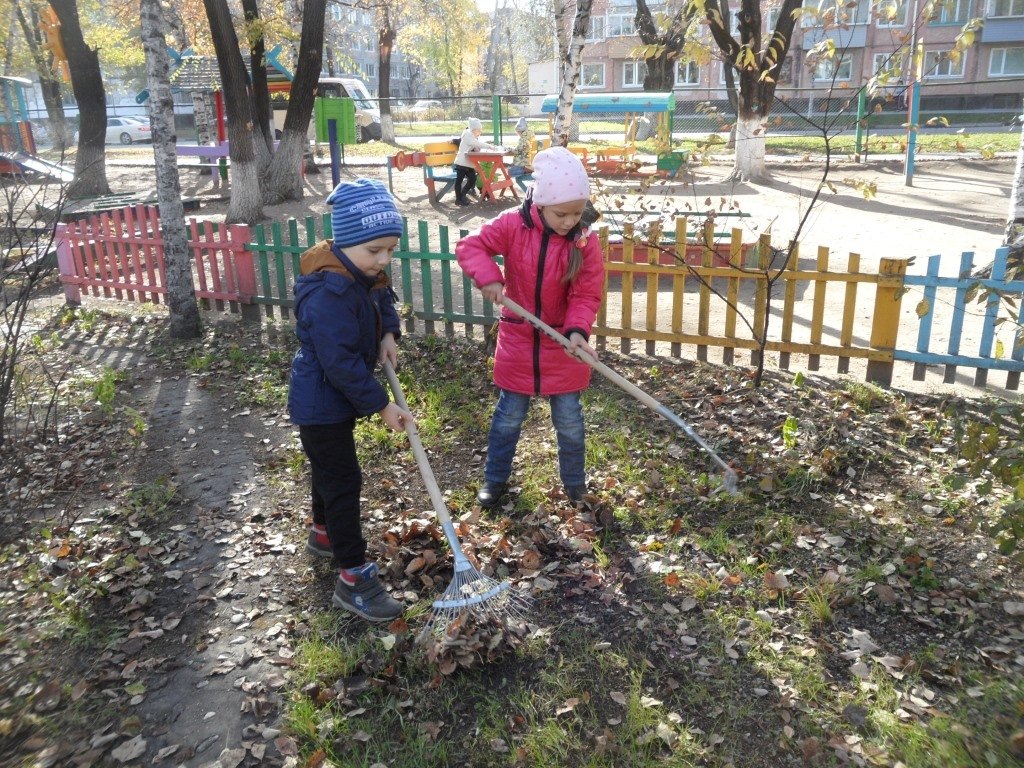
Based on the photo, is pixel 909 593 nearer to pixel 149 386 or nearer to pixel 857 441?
pixel 857 441

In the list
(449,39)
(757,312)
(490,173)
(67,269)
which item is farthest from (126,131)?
(757,312)

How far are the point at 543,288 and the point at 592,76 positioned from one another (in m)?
46.5

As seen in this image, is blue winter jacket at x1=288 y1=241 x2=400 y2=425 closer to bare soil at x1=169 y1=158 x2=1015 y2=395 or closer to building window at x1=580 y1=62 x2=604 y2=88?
bare soil at x1=169 y1=158 x2=1015 y2=395

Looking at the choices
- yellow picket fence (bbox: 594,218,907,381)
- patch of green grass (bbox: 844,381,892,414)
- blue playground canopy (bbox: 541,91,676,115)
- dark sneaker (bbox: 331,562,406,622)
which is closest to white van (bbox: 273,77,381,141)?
blue playground canopy (bbox: 541,91,676,115)

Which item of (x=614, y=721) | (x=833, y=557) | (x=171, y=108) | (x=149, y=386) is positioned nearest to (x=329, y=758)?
(x=614, y=721)

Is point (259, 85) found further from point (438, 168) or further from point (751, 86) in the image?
point (751, 86)

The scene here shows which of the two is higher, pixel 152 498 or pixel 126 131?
pixel 126 131

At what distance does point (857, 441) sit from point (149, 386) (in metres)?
5.00

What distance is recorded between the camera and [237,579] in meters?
3.64

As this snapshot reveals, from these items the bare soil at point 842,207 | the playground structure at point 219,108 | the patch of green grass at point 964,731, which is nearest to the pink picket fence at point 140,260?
the bare soil at point 842,207

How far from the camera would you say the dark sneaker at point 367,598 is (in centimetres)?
325

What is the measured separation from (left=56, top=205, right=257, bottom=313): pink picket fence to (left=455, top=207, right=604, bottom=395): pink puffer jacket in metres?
Answer: 4.35

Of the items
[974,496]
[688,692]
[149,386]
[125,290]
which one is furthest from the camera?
[125,290]

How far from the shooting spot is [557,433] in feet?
13.0
